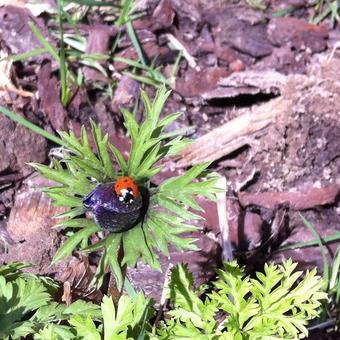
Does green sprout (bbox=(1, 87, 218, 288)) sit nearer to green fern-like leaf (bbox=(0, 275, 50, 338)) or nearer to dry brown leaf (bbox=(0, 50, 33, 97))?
green fern-like leaf (bbox=(0, 275, 50, 338))

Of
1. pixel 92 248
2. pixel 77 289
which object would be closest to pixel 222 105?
pixel 77 289

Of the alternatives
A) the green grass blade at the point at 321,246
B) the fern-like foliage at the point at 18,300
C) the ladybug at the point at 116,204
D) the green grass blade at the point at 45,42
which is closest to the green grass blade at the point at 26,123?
the green grass blade at the point at 45,42

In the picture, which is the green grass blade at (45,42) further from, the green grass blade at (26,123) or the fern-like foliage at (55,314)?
the fern-like foliage at (55,314)

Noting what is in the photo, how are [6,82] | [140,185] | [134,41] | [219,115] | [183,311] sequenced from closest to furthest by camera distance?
[140,185] → [183,311] → [6,82] → [219,115] → [134,41]

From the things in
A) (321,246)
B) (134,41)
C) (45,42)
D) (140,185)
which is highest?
(140,185)

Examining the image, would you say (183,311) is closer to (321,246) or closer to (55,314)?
(55,314)

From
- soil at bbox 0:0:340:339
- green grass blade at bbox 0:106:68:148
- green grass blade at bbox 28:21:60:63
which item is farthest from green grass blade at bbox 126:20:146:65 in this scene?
green grass blade at bbox 0:106:68:148

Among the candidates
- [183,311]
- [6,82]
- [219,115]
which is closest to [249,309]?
[183,311]
